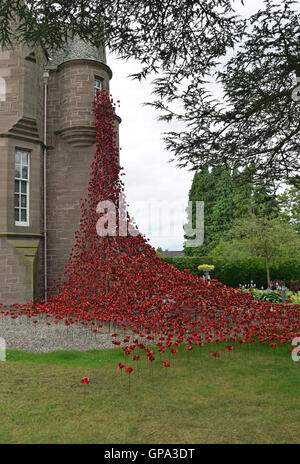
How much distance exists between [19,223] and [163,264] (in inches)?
183

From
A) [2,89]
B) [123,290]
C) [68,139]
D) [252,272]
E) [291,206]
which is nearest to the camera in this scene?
[123,290]

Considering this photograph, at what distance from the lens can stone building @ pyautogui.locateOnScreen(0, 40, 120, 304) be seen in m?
11.0

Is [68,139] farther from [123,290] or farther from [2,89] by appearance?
[123,290]

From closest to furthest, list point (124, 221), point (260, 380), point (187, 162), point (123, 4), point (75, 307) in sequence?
point (260, 380) < point (123, 4) < point (187, 162) < point (75, 307) < point (124, 221)

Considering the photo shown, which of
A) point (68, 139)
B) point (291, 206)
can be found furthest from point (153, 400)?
point (291, 206)

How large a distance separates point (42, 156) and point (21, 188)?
1495mm

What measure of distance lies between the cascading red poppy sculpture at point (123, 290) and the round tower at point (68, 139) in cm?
36

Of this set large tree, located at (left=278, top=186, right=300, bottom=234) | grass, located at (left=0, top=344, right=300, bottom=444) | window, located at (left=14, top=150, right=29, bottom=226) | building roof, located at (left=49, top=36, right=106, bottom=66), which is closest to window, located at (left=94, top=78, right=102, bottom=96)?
building roof, located at (left=49, top=36, right=106, bottom=66)

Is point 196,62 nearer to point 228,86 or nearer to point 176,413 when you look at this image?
point 228,86

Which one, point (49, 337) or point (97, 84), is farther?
point (97, 84)

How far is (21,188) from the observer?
11.6 m

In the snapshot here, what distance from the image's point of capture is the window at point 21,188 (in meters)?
11.4
